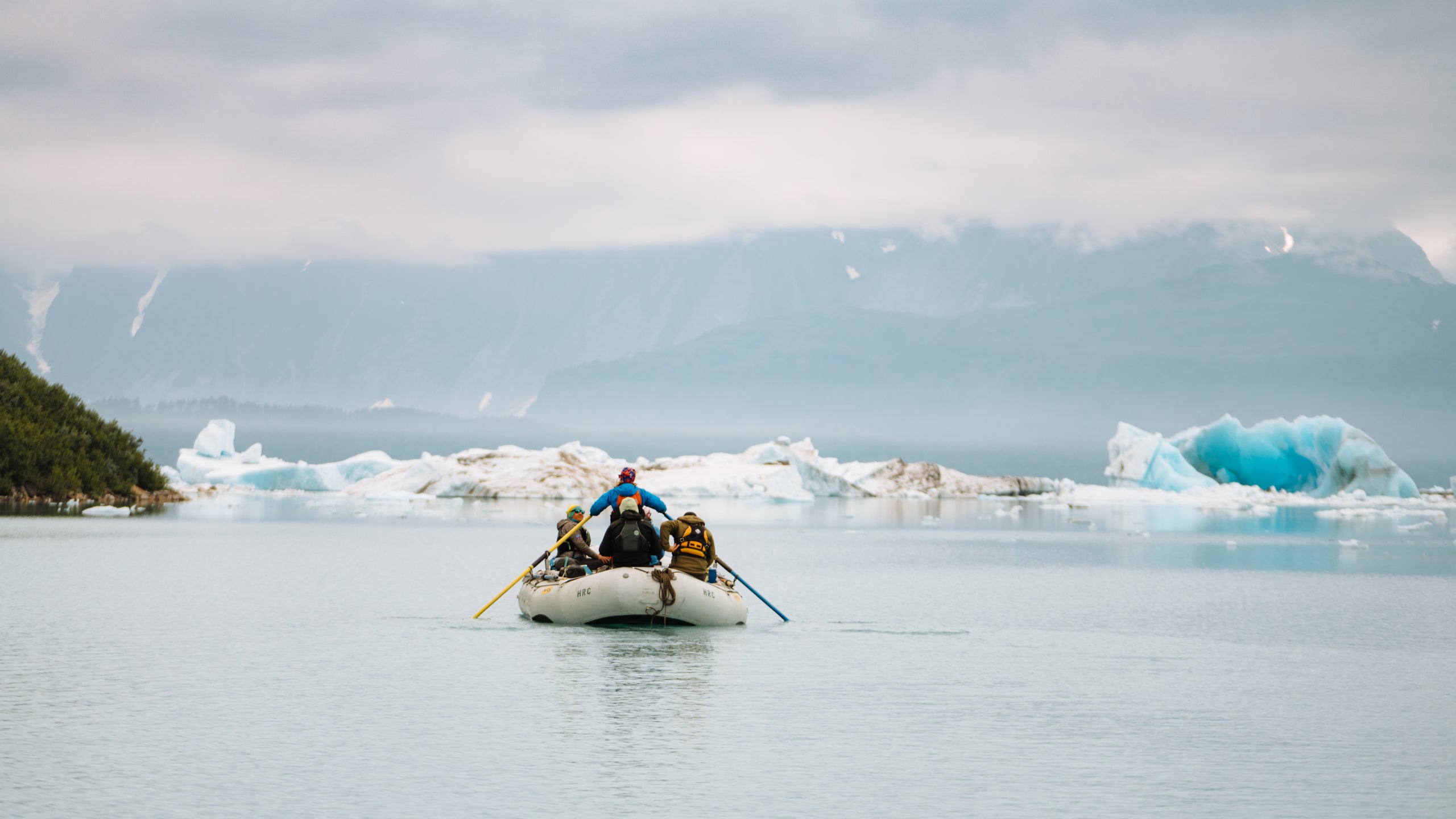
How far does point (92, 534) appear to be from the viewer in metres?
34.7

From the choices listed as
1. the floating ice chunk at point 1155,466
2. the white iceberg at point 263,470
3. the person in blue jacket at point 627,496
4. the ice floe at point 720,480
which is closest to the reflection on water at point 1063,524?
the ice floe at point 720,480

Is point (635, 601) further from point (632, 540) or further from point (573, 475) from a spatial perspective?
point (573, 475)

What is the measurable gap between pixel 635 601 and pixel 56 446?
119 feet

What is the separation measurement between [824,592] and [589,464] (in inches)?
1753

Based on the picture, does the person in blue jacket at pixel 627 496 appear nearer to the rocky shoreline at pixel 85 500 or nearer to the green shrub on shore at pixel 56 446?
the rocky shoreline at pixel 85 500

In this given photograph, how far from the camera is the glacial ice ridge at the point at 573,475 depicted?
66562mm

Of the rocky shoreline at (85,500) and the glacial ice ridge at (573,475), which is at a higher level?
the glacial ice ridge at (573,475)

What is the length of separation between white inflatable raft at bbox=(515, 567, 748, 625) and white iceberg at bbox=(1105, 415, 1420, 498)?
60.9m

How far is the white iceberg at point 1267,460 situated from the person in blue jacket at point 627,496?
60.6 meters

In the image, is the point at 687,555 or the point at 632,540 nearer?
the point at 632,540

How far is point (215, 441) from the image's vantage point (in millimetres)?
77250

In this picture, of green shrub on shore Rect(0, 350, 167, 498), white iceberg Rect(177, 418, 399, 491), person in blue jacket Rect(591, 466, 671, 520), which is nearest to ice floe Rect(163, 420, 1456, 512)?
white iceberg Rect(177, 418, 399, 491)

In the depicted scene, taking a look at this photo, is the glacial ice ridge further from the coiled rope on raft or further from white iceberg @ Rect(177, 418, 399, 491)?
the coiled rope on raft

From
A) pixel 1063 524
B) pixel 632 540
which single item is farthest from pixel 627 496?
pixel 1063 524
